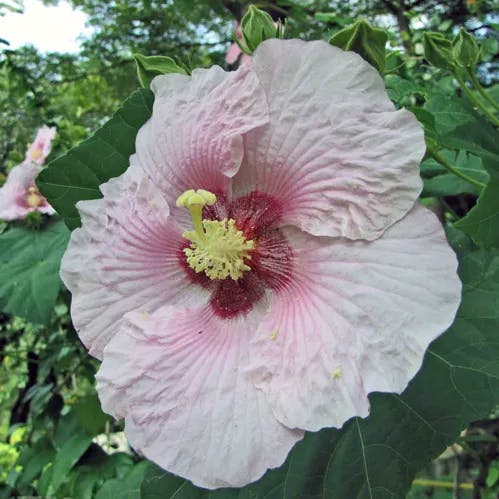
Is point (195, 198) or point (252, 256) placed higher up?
point (195, 198)

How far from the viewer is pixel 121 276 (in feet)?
2.97

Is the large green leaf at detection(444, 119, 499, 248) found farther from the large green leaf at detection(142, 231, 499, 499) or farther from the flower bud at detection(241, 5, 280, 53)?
the flower bud at detection(241, 5, 280, 53)

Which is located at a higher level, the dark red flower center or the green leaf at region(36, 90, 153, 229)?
the green leaf at region(36, 90, 153, 229)

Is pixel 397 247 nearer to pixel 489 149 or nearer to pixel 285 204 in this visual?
pixel 285 204

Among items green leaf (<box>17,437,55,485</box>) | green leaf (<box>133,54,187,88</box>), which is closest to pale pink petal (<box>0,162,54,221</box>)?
green leaf (<box>17,437,55,485</box>)

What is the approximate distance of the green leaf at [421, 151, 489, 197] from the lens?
1238 millimetres

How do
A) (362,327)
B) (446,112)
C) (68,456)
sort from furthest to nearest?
(68,456) < (446,112) < (362,327)

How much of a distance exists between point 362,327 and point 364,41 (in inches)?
16.0

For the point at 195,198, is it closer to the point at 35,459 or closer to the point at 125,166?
the point at 125,166

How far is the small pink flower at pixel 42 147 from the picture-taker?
208cm

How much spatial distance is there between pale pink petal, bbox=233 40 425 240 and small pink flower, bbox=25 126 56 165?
57.1 inches

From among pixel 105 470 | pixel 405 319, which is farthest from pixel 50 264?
pixel 405 319

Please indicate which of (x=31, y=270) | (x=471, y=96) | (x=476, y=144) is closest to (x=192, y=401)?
(x=476, y=144)

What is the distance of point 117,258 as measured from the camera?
908mm
